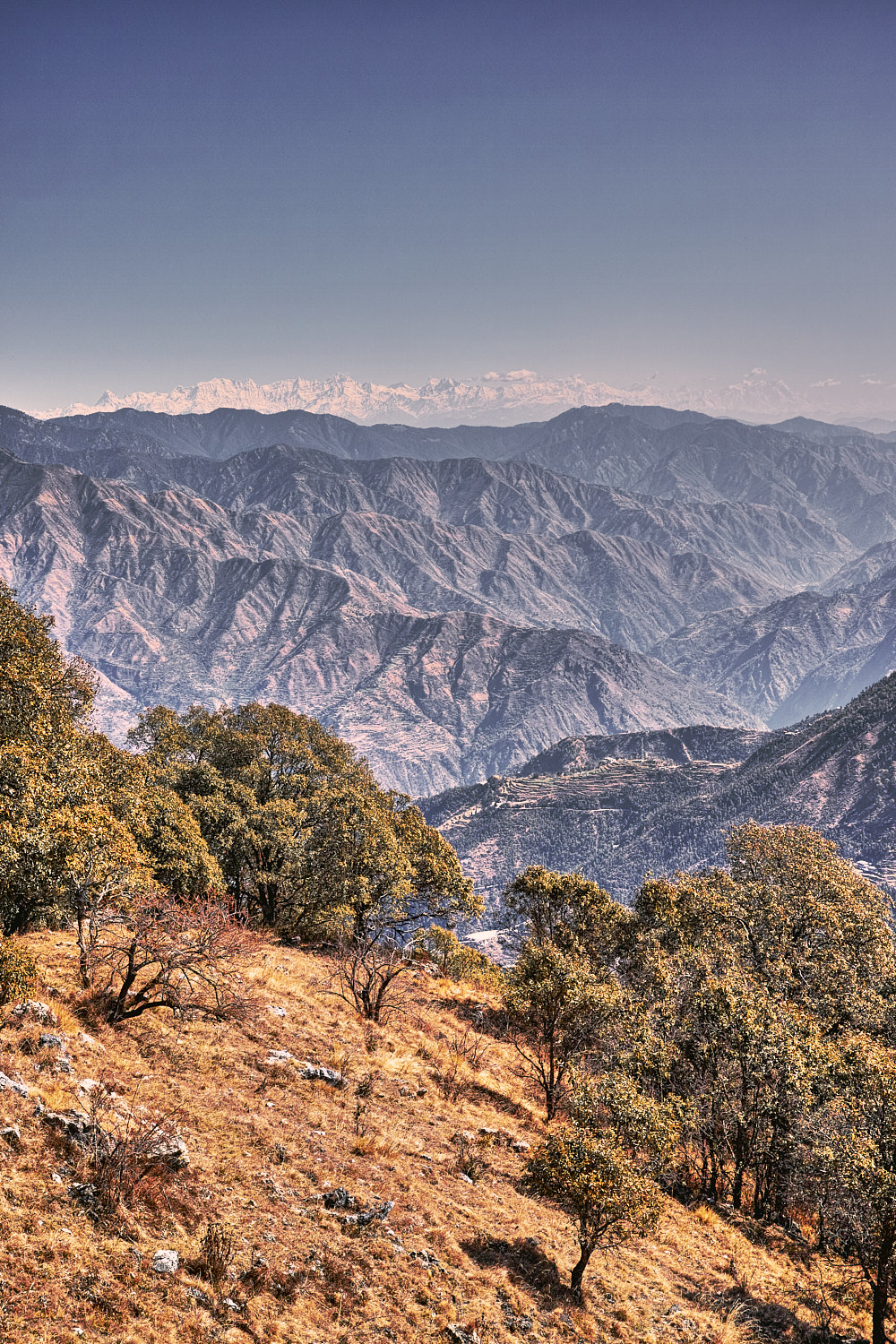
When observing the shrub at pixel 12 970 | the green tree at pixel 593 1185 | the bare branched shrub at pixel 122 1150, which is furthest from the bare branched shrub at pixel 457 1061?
the shrub at pixel 12 970

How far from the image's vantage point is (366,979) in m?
47.5

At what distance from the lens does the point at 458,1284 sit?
22.1 metres

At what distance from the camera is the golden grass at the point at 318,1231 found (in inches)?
643

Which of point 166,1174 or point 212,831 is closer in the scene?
point 166,1174

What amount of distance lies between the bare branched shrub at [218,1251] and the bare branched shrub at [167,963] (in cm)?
880

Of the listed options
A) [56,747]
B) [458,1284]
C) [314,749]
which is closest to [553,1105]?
[458,1284]

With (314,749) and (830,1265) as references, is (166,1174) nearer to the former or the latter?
(830,1265)

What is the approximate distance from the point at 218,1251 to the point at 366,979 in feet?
98.6

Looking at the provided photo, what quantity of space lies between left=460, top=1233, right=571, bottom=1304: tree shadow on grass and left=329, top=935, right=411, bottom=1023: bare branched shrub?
15395 millimetres

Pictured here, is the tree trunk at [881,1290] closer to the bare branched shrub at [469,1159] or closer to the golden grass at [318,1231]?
the golden grass at [318,1231]

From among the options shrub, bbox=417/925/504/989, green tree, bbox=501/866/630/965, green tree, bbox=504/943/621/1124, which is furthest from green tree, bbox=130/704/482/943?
green tree, bbox=504/943/621/1124

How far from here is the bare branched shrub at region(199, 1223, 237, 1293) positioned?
1759 centimetres

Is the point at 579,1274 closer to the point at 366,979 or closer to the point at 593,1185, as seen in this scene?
the point at 593,1185

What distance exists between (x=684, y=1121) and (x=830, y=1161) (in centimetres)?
653
